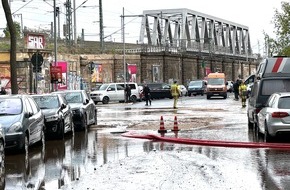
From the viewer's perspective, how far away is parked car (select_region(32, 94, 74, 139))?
63.9 ft

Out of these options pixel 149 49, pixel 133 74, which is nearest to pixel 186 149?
pixel 133 74

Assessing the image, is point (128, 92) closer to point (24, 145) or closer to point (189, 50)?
point (24, 145)

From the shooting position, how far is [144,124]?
25.7 metres

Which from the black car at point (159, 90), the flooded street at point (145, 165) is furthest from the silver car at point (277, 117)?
the black car at point (159, 90)

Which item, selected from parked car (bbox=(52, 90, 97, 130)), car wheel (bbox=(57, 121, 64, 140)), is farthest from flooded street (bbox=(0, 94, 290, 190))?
parked car (bbox=(52, 90, 97, 130))

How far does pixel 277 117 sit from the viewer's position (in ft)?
54.6

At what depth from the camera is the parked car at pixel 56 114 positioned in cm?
1947

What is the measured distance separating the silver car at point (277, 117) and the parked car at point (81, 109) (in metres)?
8.05

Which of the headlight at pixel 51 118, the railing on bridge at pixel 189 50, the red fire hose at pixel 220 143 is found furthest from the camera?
the railing on bridge at pixel 189 50

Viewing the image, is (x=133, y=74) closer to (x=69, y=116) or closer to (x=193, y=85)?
(x=193, y=85)

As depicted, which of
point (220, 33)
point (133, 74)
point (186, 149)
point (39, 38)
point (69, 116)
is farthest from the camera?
point (220, 33)

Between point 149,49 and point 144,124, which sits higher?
point 149,49

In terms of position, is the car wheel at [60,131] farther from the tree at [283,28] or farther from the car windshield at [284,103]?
the tree at [283,28]

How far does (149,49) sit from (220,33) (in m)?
66.0
